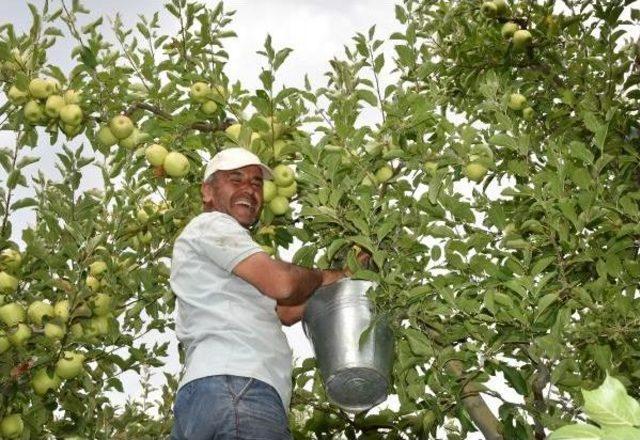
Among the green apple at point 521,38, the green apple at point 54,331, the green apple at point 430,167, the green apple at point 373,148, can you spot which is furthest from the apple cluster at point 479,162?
the green apple at point 54,331

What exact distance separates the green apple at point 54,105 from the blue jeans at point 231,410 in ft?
5.20

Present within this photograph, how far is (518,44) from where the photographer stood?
418 centimetres

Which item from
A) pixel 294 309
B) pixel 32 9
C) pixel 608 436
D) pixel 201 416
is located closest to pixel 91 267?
pixel 32 9

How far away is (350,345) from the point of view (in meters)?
2.44

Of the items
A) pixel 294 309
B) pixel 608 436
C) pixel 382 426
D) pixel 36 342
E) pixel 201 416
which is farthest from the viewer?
pixel 36 342

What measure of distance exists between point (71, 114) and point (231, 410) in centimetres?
169

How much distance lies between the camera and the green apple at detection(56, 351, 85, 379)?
11.8 feet

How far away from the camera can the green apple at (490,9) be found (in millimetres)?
4432

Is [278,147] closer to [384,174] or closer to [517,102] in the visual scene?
[384,174]

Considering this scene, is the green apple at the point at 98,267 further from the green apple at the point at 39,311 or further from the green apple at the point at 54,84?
the green apple at the point at 54,84

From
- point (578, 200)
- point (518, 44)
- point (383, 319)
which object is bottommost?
point (383, 319)

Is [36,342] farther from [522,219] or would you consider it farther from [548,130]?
[548,130]

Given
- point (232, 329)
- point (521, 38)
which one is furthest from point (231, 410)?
point (521, 38)

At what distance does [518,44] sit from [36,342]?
9.49ft
